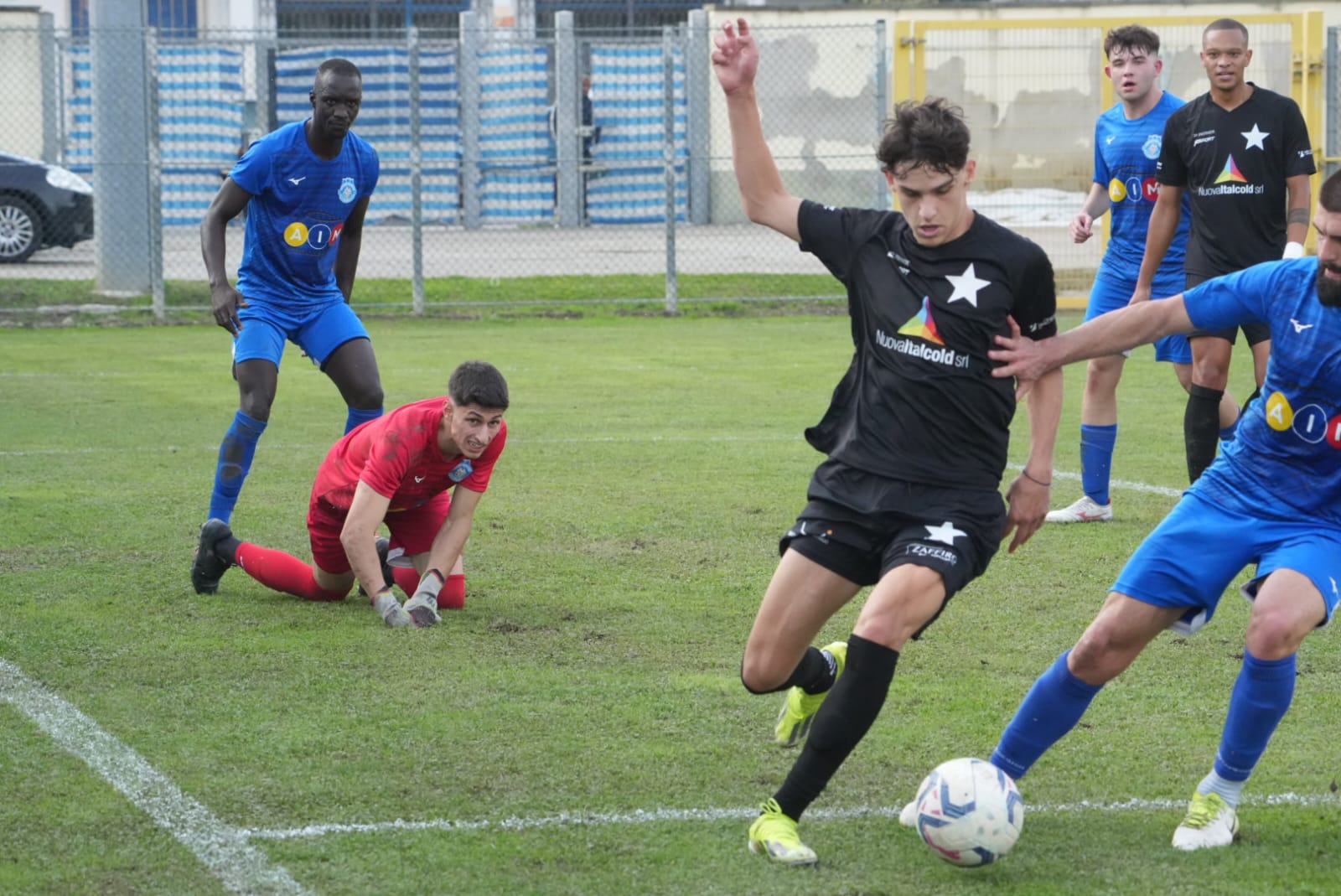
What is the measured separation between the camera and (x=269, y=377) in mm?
7250

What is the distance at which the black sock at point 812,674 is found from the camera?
4.72m

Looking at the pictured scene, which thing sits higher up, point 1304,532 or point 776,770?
point 1304,532

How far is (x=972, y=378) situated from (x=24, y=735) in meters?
2.87

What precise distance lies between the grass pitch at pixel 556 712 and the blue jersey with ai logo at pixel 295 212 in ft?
3.79

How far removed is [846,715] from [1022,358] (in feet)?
3.20

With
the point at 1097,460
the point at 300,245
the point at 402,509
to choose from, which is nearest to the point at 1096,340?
the point at 402,509

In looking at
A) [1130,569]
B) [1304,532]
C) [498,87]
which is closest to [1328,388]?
[1304,532]

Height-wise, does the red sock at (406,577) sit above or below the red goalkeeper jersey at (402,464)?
below

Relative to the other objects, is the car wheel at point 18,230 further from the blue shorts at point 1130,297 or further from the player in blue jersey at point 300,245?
the blue shorts at point 1130,297

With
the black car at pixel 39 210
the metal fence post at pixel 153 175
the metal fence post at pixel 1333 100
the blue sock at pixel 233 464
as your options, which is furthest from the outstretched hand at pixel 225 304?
the black car at pixel 39 210

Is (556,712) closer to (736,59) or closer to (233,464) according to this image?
(736,59)

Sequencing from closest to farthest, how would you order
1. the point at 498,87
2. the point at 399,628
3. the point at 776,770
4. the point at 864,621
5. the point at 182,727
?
the point at 864,621, the point at 776,770, the point at 182,727, the point at 399,628, the point at 498,87

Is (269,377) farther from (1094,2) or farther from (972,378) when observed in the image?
(1094,2)

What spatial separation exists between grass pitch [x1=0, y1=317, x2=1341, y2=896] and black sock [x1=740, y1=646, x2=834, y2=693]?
0.22 metres
